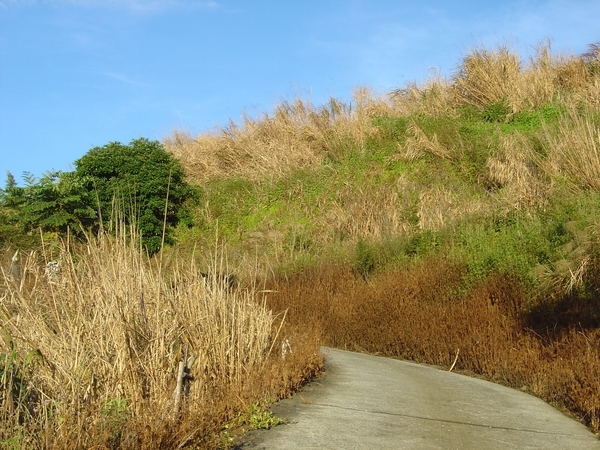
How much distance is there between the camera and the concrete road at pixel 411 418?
7.19 m

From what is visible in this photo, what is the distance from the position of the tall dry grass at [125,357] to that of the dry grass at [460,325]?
388 cm

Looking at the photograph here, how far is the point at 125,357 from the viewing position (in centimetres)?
702

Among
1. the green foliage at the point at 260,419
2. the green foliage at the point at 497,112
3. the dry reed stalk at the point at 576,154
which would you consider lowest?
the green foliage at the point at 260,419

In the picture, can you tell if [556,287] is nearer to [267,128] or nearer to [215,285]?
[215,285]

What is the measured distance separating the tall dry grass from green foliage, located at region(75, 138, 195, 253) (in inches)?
716

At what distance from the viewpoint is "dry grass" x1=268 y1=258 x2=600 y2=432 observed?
11.0 metres

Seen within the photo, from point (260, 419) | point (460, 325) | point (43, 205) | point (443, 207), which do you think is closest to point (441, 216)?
point (443, 207)

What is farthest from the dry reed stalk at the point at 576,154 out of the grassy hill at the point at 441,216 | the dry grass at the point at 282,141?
the dry grass at the point at 282,141

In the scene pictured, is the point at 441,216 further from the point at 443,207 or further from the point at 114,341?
the point at 114,341

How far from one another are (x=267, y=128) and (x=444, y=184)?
38.4ft

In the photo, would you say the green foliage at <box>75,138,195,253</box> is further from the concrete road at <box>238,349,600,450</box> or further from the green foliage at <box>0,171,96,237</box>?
the concrete road at <box>238,349,600,450</box>

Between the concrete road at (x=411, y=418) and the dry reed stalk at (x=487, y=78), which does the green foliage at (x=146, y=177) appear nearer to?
the dry reed stalk at (x=487, y=78)

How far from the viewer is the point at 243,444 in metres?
6.78

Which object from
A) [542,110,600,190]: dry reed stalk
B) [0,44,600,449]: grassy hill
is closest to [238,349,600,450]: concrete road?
[0,44,600,449]: grassy hill
